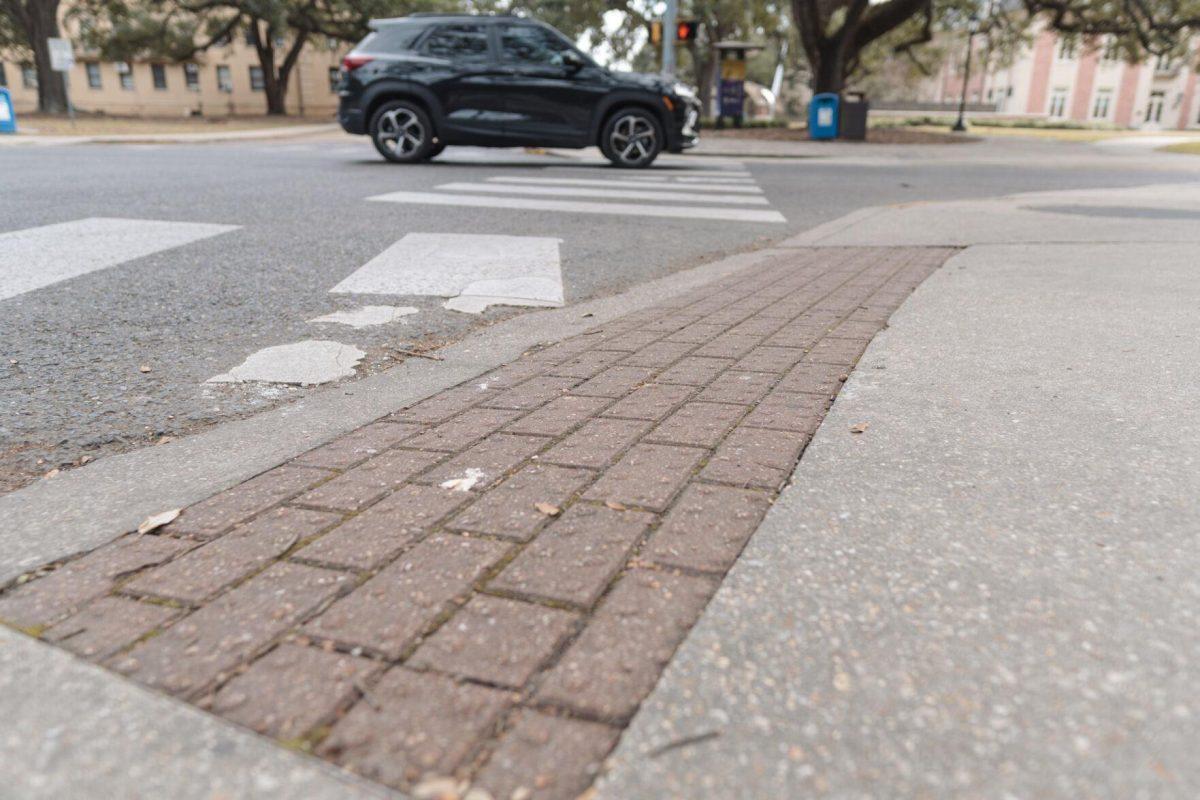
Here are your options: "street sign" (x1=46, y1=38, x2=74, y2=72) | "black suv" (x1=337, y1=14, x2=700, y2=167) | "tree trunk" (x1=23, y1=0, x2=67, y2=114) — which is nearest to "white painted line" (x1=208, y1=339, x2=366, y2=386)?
"black suv" (x1=337, y1=14, x2=700, y2=167)

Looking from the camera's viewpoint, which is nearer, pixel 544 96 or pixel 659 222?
pixel 659 222

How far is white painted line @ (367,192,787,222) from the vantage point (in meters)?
8.11

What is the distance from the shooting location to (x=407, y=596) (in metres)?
1.70

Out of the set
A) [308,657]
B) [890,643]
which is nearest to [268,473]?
[308,657]

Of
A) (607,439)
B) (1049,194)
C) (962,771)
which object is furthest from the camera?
(1049,194)

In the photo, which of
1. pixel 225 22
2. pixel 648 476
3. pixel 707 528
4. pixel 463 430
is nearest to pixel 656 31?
pixel 463 430

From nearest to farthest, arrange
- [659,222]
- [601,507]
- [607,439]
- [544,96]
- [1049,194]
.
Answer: [601,507], [607,439], [659,222], [1049,194], [544,96]

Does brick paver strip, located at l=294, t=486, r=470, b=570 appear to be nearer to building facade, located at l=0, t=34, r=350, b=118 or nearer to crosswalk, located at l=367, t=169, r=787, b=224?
crosswalk, located at l=367, t=169, r=787, b=224

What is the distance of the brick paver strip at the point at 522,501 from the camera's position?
1.98 metres

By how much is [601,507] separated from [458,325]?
7.57ft

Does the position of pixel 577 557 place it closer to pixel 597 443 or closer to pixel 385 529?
pixel 385 529

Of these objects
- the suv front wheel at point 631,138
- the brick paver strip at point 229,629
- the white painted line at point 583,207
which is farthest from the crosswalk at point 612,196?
the brick paver strip at point 229,629

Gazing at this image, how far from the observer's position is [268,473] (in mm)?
2352

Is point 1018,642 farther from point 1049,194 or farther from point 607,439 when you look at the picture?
point 1049,194
